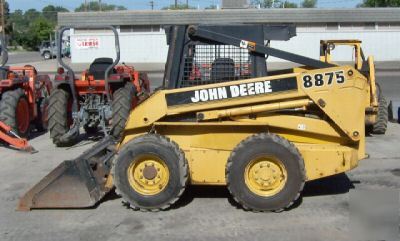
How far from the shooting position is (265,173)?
21.3 feet

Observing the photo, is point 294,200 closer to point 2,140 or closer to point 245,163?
point 245,163

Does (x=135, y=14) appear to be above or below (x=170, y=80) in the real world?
above

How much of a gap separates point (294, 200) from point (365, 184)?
1.84 m

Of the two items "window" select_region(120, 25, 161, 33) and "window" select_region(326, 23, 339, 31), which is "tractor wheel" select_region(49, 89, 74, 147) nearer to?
"window" select_region(120, 25, 161, 33)

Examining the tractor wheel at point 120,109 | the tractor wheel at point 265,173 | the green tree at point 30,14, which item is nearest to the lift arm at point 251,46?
the tractor wheel at point 265,173

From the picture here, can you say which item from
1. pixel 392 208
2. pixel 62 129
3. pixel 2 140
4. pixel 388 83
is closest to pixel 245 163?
pixel 392 208

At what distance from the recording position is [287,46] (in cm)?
4091

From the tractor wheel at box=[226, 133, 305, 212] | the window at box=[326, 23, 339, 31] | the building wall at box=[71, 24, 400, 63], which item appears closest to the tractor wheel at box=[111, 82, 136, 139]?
the tractor wheel at box=[226, 133, 305, 212]

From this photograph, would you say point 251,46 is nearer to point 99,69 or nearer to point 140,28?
point 99,69

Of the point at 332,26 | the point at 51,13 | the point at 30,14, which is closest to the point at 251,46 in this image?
the point at 332,26

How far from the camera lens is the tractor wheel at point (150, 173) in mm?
6562

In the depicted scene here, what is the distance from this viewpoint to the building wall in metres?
41.2

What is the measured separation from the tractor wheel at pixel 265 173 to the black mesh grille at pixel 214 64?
0.85m

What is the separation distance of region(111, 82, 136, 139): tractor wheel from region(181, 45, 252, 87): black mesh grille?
143 inches
